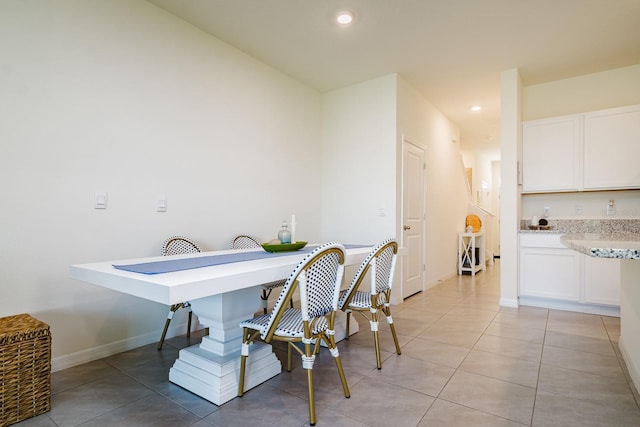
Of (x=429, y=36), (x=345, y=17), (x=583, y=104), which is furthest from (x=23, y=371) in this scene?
(x=583, y=104)

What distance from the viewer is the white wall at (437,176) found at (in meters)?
4.45

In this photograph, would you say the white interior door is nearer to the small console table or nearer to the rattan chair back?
the small console table

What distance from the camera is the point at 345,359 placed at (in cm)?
241

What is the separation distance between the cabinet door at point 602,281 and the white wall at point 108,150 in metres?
3.54

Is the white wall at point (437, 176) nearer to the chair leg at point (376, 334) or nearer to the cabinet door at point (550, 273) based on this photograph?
the cabinet door at point (550, 273)

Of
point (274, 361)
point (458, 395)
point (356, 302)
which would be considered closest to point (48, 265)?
point (274, 361)

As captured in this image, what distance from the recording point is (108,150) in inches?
98.8

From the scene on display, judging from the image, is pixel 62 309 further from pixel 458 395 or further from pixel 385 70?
pixel 385 70

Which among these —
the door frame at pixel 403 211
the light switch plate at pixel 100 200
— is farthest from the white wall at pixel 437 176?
the light switch plate at pixel 100 200

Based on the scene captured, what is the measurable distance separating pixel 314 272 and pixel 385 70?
311 centimetres

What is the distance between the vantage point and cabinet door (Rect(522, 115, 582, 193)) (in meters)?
3.85

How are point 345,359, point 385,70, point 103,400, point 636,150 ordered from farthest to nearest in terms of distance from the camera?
point 385,70
point 636,150
point 345,359
point 103,400

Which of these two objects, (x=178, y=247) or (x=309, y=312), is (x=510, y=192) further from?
(x=178, y=247)

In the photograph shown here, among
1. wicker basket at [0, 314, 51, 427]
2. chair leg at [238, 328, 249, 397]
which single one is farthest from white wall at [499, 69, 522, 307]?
wicker basket at [0, 314, 51, 427]
